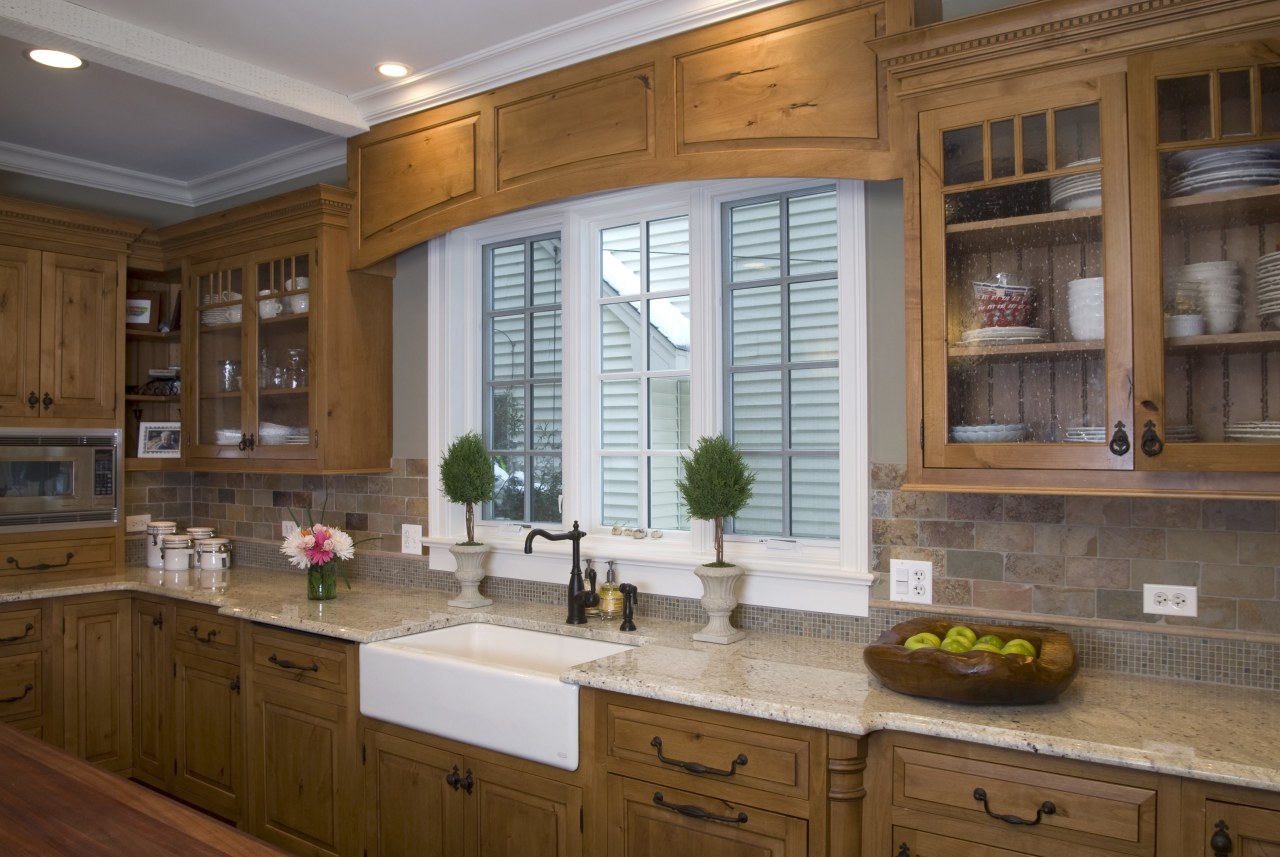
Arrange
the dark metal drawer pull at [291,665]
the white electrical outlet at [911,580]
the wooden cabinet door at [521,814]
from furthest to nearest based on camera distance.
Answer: the dark metal drawer pull at [291,665]
the white electrical outlet at [911,580]
the wooden cabinet door at [521,814]

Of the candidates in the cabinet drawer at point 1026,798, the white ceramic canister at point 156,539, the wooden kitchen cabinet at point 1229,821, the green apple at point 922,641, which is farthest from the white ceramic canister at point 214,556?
the wooden kitchen cabinet at point 1229,821

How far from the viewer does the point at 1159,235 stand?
1898 millimetres

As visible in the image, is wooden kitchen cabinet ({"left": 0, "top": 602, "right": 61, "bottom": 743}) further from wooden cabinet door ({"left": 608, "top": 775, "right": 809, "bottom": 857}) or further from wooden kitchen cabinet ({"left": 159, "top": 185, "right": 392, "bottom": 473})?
wooden cabinet door ({"left": 608, "top": 775, "right": 809, "bottom": 857})

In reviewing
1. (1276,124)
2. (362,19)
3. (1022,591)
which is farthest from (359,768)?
(1276,124)

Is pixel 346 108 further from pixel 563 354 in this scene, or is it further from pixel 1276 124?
pixel 1276 124

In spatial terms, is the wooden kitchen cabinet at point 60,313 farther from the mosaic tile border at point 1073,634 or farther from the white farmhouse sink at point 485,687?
the white farmhouse sink at point 485,687

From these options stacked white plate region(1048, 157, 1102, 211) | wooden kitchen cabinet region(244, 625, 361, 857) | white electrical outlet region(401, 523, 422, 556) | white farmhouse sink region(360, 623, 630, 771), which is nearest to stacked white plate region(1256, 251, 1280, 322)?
stacked white plate region(1048, 157, 1102, 211)

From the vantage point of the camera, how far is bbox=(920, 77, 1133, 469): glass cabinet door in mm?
1954

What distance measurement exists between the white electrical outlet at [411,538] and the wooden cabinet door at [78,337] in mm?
1564

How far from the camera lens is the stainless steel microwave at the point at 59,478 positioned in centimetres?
383

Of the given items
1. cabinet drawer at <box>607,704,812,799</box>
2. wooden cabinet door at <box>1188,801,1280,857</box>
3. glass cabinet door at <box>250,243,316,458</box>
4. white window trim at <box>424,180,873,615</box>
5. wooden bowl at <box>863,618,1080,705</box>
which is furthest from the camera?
glass cabinet door at <box>250,243,316,458</box>

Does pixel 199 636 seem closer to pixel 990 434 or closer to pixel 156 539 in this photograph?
pixel 156 539

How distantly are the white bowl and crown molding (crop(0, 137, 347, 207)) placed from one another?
10.6 feet

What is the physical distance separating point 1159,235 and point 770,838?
60.8 inches
